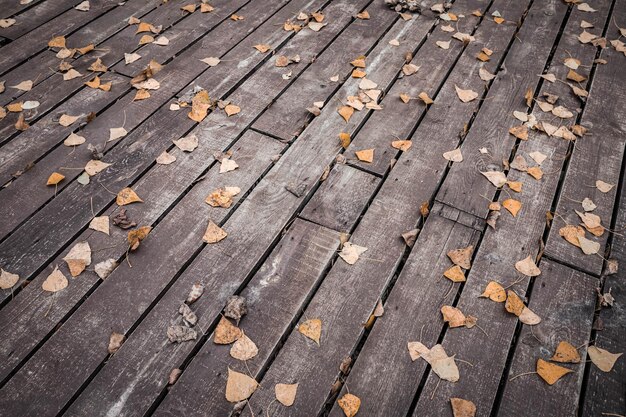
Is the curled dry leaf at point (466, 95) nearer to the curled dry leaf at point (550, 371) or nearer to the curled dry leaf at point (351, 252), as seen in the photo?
the curled dry leaf at point (351, 252)

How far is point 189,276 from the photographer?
1.76 metres

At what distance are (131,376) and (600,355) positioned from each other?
1634 millimetres

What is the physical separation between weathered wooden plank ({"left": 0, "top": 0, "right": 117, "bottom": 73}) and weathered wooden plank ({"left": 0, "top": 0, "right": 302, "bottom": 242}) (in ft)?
2.81

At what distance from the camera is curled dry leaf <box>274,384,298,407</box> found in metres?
1.45

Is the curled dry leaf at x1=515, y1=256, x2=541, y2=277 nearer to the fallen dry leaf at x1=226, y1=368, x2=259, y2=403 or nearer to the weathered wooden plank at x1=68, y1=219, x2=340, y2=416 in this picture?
the weathered wooden plank at x1=68, y1=219, x2=340, y2=416

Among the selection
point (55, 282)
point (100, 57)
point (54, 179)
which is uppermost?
point (100, 57)

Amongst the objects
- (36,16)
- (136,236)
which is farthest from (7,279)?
(36,16)

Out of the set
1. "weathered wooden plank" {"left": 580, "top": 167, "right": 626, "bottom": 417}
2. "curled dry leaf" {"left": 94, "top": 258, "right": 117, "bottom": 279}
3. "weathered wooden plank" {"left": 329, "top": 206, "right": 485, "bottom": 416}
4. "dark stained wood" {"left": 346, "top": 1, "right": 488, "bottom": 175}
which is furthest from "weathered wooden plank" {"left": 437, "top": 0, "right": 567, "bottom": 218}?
"curled dry leaf" {"left": 94, "top": 258, "right": 117, "bottom": 279}

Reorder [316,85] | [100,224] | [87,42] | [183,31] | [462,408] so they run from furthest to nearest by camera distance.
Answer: [183,31] → [87,42] → [316,85] → [100,224] → [462,408]

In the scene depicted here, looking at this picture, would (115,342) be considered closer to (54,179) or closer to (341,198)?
(54,179)

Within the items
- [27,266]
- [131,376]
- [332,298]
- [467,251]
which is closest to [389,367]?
[332,298]

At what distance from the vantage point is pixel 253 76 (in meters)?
2.68

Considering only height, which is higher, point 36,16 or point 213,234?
point 36,16

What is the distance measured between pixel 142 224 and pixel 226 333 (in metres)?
0.67
